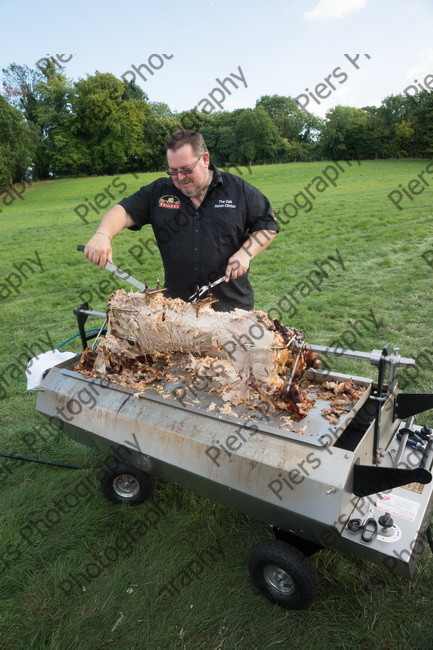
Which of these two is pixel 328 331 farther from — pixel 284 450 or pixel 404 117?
pixel 404 117

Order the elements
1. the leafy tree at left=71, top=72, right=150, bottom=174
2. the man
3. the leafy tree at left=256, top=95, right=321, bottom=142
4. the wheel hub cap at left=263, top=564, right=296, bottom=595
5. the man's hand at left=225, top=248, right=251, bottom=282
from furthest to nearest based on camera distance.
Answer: the leafy tree at left=256, top=95, right=321, bottom=142 < the leafy tree at left=71, top=72, right=150, bottom=174 < the man < the man's hand at left=225, top=248, right=251, bottom=282 < the wheel hub cap at left=263, top=564, right=296, bottom=595

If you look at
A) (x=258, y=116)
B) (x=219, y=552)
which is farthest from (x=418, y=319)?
(x=258, y=116)

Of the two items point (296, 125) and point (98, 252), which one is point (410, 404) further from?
point (296, 125)

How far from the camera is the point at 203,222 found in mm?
3340

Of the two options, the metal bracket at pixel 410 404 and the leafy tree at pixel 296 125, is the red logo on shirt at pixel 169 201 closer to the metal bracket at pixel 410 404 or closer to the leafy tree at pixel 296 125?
the metal bracket at pixel 410 404

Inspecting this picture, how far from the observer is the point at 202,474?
84.7 inches

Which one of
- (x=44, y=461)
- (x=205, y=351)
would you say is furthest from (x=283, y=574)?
(x=44, y=461)

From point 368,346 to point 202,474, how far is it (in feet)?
12.2

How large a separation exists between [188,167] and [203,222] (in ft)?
1.54

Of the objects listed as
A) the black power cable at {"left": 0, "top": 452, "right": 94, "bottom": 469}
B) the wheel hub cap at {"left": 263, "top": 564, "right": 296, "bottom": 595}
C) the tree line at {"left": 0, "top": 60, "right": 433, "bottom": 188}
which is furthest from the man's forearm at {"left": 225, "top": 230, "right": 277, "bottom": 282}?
the tree line at {"left": 0, "top": 60, "right": 433, "bottom": 188}

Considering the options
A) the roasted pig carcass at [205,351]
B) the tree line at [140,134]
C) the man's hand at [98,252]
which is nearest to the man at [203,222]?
the man's hand at [98,252]

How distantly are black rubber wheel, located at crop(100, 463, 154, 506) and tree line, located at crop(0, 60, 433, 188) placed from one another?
3322 centimetres

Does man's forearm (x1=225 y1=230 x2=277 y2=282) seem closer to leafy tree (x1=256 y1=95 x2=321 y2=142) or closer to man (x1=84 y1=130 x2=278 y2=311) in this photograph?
man (x1=84 y1=130 x2=278 y2=311)

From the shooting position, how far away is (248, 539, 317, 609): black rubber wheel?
2113 mm
